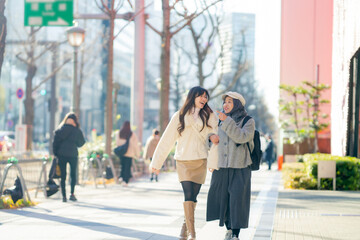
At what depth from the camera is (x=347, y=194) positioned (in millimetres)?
15148

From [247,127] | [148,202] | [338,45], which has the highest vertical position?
[338,45]

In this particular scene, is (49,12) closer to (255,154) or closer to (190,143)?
(190,143)

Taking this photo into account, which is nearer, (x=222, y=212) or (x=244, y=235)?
(x=222, y=212)

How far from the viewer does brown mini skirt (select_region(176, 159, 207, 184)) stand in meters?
7.69

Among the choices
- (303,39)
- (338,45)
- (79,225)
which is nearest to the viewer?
(79,225)

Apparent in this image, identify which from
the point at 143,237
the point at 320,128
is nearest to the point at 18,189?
the point at 143,237

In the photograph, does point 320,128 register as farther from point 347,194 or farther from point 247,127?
point 247,127

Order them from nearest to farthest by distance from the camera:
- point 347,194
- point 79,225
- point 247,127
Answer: point 247,127, point 79,225, point 347,194

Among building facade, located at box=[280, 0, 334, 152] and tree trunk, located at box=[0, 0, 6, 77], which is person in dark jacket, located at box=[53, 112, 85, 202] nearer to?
tree trunk, located at box=[0, 0, 6, 77]

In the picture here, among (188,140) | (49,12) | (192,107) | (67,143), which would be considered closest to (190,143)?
(188,140)

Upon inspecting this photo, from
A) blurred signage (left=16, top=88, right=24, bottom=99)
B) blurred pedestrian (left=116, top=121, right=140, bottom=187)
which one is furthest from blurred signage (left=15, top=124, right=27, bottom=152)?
blurred pedestrian (left=116, top=121, right=140, bottom=187)

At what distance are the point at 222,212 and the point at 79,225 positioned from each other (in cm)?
259

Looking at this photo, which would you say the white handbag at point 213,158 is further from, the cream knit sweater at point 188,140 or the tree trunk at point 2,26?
the tree trunk at point 2,26

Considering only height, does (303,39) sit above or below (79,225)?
above
